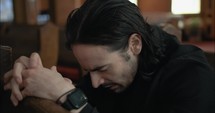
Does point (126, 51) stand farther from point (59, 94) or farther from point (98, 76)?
point (59, 94)

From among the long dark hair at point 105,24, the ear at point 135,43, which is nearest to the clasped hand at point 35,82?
the long dark hair at point 105,24

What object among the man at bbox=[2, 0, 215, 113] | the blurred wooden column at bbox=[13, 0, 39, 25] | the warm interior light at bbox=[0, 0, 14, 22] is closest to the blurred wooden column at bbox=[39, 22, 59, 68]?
the man at bbox=[2, 0, 215, 113]

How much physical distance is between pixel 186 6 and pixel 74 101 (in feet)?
17.9

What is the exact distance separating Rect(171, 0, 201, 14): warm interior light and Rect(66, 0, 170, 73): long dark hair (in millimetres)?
4987

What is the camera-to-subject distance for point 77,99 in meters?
1.01

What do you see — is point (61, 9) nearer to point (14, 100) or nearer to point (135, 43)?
point (135, 43)

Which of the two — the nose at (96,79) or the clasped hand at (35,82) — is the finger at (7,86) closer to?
the clasped hand at (35,82)

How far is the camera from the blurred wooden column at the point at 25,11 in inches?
238

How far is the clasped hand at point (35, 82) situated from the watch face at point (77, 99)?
0.09 feet

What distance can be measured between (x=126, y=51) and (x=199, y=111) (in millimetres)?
315

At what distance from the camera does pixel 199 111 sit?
1.17 meters

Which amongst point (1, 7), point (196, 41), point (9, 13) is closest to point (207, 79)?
point (196, 41)

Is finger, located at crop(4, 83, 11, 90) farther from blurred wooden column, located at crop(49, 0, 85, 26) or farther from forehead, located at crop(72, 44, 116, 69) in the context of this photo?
blurred wooden column, located at crop(49, 0, 85, 26)

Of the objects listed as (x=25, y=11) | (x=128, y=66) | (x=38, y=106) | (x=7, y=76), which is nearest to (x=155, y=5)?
(x=25, y=11)
